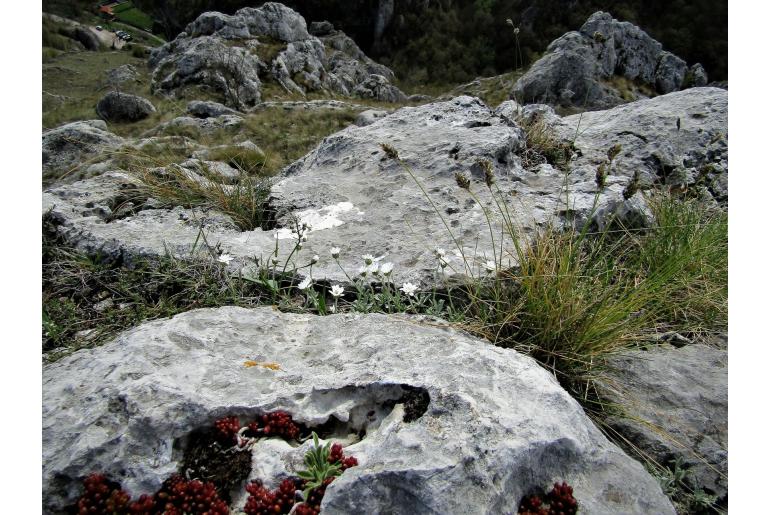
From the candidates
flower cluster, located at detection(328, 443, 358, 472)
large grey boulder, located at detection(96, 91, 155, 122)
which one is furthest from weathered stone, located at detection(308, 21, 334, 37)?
flower cluster, located at detection(328, 443, 358, 472)

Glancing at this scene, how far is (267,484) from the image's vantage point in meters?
1.70

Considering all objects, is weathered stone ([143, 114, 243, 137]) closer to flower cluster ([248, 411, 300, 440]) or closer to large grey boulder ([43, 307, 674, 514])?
large grey boulder ([43, 307, 674, 514])

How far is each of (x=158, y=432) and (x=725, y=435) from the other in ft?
9.01

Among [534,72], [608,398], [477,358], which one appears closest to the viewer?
[477,358]

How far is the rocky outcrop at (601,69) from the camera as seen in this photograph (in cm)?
2202

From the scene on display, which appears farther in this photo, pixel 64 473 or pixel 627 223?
pixel 627 223

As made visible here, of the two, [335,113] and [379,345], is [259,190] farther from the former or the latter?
[335,113]

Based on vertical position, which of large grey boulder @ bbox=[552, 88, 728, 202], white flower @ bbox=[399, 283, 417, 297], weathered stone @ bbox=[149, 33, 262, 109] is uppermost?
weathered stone @ bbox=[149, 33, 262, 109]

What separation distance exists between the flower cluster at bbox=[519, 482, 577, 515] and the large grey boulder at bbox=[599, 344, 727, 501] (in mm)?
871

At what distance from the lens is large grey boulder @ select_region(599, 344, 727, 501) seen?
216 cm

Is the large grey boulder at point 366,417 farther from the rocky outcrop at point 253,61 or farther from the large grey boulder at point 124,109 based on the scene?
the rocky outcrop at point 253,61

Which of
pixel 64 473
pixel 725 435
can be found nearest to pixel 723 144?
pixel 725 435

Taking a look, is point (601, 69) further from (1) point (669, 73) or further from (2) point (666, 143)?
(2) point (666, 143)

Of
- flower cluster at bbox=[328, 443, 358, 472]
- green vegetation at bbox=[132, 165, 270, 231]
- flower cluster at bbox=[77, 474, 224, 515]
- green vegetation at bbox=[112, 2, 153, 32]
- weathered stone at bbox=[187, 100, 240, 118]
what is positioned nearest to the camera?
flower cluster at bbox=[77, 474, 224, 515]
